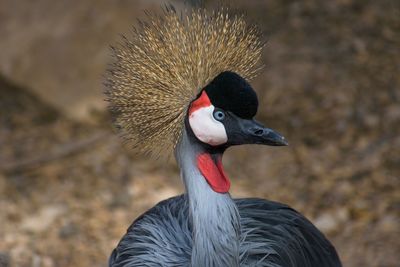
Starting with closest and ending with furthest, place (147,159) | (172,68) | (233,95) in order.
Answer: (233,95) → (172,68) → (147,159)

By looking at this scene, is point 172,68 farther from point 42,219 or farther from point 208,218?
point 42,219

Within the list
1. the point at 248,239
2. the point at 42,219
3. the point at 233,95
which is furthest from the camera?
the point at 42,219

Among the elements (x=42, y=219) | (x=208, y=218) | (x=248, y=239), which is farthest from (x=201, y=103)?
(x=42, y=219)

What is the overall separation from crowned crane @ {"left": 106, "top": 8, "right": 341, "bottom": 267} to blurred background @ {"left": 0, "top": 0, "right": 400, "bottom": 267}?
93cm

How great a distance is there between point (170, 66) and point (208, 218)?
0.42 m

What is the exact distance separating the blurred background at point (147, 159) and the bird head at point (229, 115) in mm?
1345

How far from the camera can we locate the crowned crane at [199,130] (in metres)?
→ 2.21

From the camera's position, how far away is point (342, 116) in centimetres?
413

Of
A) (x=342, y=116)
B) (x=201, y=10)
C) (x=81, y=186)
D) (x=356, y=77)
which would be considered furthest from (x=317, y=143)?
(x=201, y=10)

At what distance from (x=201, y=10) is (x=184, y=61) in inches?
7.5

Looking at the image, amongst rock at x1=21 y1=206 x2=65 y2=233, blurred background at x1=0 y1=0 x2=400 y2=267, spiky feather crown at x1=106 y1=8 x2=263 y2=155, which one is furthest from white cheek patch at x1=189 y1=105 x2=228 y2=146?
rock at x1=21 y1=206 x2=65 y2=233

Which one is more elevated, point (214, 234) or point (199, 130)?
point (199, 130)

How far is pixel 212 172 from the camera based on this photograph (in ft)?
7.36

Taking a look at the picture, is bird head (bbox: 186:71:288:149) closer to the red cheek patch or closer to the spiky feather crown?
the red cheek patch
